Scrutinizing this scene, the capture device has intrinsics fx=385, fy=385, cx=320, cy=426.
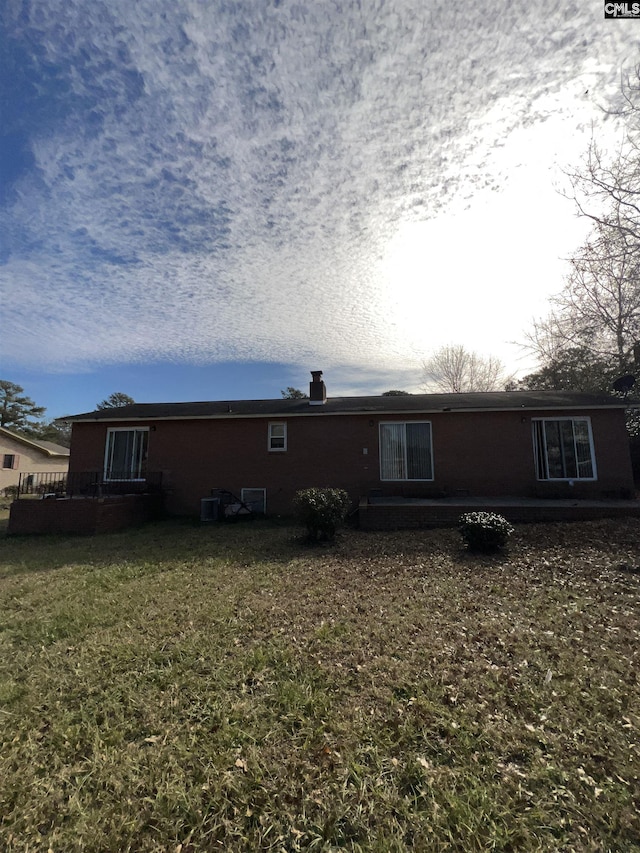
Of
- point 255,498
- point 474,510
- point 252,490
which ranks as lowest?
point 474,510

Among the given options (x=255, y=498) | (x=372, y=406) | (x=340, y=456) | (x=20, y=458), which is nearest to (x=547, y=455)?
(x=372, y=406)

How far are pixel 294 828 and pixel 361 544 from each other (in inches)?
243

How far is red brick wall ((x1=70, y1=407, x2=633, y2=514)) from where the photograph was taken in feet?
37.4

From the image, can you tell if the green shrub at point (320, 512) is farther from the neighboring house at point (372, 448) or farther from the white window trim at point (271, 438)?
the white window trim at point (271, 438)

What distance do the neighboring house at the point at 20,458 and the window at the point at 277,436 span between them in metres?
17.9

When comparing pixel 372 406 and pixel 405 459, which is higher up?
pixel 372 406

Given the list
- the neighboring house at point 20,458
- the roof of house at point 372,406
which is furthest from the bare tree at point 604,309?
the neighboring house at point 20,458

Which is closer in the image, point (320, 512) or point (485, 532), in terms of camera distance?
point (485, 532)

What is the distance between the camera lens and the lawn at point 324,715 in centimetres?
207

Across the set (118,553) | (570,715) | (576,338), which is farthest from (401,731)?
(576,338)

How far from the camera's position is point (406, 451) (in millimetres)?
12078

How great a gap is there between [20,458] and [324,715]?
97.9 ft

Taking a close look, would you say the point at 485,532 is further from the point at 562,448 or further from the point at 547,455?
the point at 562,448

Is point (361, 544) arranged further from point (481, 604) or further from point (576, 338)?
point (576, 338)
